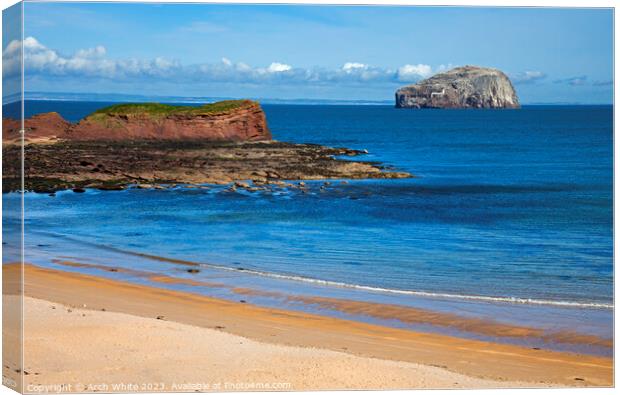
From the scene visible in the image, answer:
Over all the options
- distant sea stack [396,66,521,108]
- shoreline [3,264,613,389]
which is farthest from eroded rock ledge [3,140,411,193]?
shoreline [3,264,613,389]

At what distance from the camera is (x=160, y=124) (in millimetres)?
20656

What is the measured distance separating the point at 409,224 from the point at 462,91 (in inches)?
106

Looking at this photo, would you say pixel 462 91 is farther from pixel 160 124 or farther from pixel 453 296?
pixel 160 124

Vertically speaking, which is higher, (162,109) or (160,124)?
(162,109)

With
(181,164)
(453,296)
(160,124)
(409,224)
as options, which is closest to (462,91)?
(409,224)

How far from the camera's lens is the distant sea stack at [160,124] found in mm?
17172

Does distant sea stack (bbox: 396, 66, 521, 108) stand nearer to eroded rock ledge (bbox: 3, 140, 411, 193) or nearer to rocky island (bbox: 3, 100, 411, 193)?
rocky island (bbox: 3, 100, 411, 193)

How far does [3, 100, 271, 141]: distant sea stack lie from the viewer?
17.2 m

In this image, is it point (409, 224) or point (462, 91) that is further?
point (409, 224)

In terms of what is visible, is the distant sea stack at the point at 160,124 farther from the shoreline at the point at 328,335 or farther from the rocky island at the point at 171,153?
the shoreline at the point at 328,335

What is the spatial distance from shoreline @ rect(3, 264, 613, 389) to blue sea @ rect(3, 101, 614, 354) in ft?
1.70

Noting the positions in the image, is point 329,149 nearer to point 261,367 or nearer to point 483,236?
point 483,236

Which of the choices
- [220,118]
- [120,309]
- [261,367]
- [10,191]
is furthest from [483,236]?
[10,191]

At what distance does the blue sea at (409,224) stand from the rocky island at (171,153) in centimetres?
39
